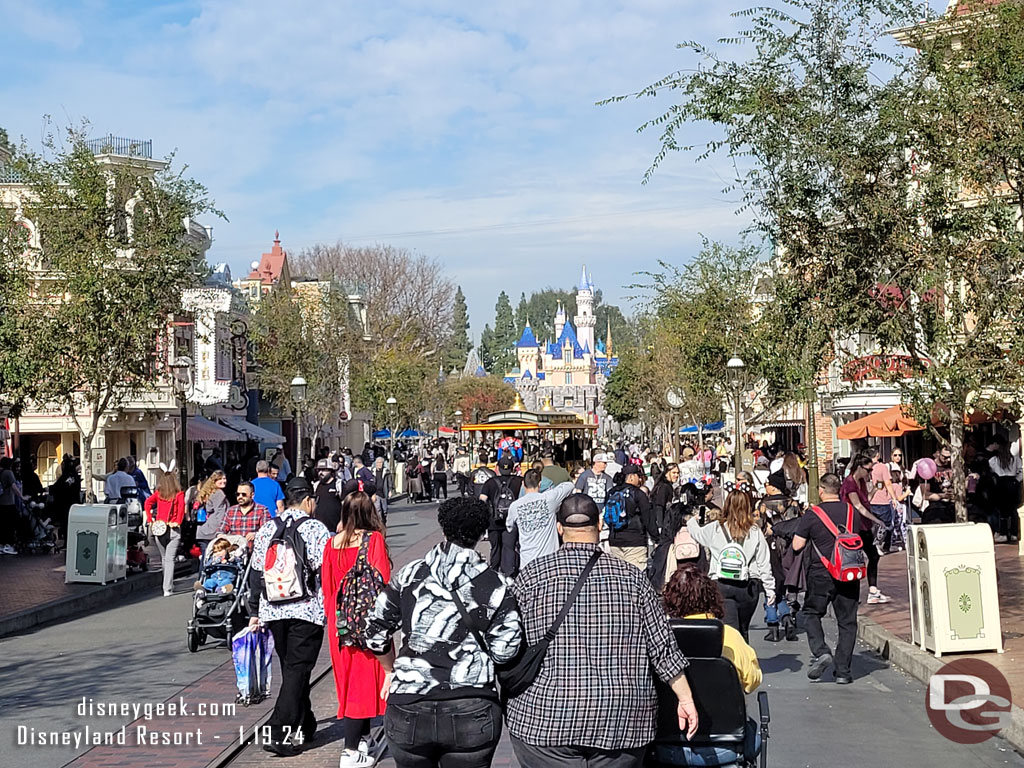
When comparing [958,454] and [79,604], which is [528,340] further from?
[958,454]

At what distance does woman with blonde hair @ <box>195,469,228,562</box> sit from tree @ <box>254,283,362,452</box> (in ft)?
102

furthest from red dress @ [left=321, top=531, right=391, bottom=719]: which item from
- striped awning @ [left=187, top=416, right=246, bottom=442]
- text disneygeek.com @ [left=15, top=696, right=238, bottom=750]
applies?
striped awning @ [left=187, top=416, right=246, bottom=442]

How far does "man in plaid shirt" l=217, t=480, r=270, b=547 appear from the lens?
44.1ft

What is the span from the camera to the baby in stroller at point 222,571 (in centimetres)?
1347

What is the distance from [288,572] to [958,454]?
23.6 ft

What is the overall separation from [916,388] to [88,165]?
1839 centimetres

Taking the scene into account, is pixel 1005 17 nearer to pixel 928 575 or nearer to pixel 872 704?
pixel 928 575

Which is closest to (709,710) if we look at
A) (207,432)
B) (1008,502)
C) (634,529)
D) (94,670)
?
(94,670)

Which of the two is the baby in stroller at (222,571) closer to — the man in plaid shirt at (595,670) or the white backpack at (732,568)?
the white backpack at (732,568)

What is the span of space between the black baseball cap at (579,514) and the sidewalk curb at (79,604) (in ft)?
37.1

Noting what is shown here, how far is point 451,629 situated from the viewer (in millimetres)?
5570

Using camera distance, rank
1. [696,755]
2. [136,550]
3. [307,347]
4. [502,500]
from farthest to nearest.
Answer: [307,347] → [136,550] → [502,500] → [696,755]

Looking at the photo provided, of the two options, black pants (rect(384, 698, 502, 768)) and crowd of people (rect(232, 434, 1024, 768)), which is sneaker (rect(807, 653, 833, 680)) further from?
black pants (rect(384, 698, 502, 768))

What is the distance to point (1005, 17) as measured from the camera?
13.0 metres
